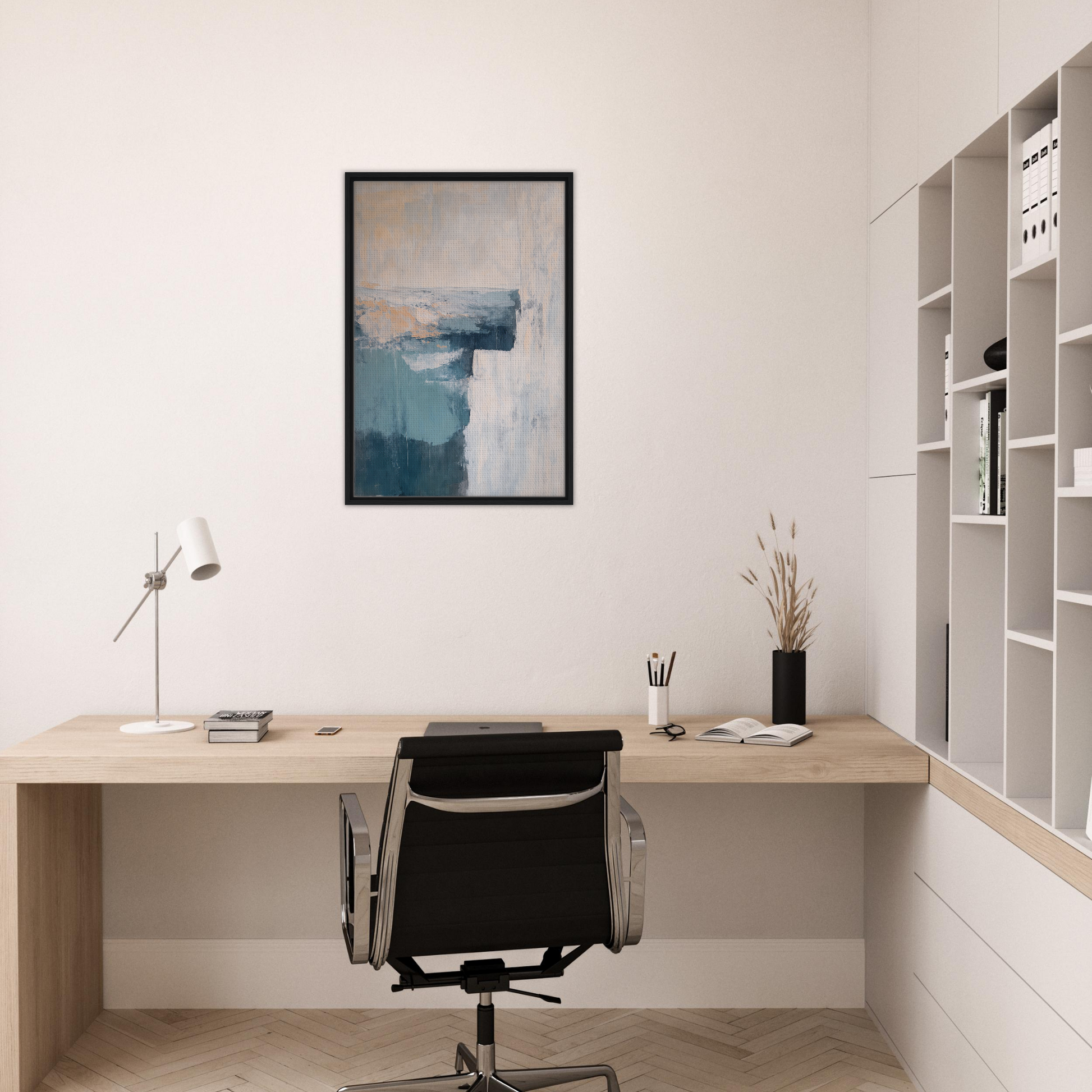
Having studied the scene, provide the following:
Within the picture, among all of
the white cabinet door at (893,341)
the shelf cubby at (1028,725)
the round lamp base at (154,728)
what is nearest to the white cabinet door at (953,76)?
the white cabinet door at (893,341)

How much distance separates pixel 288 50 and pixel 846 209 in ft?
5.51

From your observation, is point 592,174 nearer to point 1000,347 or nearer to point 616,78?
point 616,78

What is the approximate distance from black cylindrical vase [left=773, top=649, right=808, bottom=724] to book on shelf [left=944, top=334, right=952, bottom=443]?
70 centimetres

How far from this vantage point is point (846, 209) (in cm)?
288

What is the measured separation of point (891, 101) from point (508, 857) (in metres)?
2.19

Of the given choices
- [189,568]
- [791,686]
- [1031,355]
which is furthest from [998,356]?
[189,568]

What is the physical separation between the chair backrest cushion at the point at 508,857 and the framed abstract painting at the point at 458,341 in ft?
3.81

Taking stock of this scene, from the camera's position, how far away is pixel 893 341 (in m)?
2.66

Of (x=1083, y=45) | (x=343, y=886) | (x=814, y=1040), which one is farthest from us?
(x=814, y=1040)

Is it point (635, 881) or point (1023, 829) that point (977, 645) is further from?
point (635, 881)

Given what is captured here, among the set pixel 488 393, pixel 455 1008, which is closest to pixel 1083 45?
pixel 488 393

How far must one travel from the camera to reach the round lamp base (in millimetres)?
2604

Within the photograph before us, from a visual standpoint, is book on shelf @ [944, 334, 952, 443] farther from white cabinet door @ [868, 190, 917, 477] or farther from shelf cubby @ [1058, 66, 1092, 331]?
shelf cubby @ [1058, 66, 1092, 331]

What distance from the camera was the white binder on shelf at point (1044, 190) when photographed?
186 centimetres
